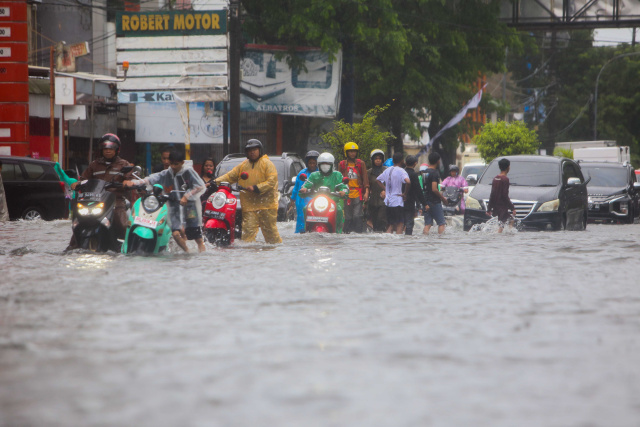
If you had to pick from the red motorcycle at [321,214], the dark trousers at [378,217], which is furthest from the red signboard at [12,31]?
the red motorcycle at [321,214]

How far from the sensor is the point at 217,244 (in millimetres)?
12664

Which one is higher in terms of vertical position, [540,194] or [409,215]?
[540,194]

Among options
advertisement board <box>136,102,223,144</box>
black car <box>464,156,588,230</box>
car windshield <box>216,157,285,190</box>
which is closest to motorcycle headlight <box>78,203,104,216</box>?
black car <box>464,156,588,230</box>

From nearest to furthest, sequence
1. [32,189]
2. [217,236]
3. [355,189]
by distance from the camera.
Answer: [217,236]
[355,189]
[32,189]

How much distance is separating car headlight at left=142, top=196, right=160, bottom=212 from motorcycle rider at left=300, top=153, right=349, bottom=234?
→ 4099 millimetres

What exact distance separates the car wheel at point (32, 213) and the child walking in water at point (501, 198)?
400 inches

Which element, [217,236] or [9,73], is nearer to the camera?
[217,236]

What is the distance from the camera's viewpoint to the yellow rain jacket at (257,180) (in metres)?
12.5

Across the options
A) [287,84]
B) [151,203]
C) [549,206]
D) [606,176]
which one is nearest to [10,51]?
[287,84]

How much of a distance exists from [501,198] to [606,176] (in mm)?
11599

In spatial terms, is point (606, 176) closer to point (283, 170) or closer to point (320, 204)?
point (283, 170)

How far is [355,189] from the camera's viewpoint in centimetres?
1661

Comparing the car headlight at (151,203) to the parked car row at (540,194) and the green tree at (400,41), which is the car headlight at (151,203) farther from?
the green tree at (400,41)

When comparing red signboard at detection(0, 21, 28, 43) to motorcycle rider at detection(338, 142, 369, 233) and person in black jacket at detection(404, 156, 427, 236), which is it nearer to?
motorcycle rider at detection(338, 142, 369, 233)
